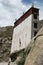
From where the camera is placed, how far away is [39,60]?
11859 mm

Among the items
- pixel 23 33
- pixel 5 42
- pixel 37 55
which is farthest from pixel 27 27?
pixel 5 42

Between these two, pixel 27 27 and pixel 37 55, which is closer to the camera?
pixel 37 55

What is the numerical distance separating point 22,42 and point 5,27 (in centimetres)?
3047

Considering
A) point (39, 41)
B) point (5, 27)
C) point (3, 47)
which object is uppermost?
point (39, 41)

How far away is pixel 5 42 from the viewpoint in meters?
50.6

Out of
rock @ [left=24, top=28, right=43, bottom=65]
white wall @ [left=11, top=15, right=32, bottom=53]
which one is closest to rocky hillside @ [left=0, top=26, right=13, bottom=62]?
white wall @ [left=11, top=15, right=32, bottom=53]

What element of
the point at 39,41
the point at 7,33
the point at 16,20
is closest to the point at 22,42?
the point at 16,20

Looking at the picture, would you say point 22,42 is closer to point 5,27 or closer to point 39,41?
point 39,41

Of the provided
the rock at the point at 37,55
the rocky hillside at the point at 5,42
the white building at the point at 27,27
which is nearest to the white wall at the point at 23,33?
the white building at the point at 27,27

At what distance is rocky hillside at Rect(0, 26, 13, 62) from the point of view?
46694mm

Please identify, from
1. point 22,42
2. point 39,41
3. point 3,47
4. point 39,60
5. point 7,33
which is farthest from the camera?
point 7,33

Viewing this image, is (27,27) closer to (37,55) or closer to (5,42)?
(37,55)

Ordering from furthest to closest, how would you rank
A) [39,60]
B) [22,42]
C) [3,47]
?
[3,47]
[22,42]
[39,60]

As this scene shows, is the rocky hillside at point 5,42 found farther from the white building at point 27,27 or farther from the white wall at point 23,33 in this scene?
the white building at point 27,27
